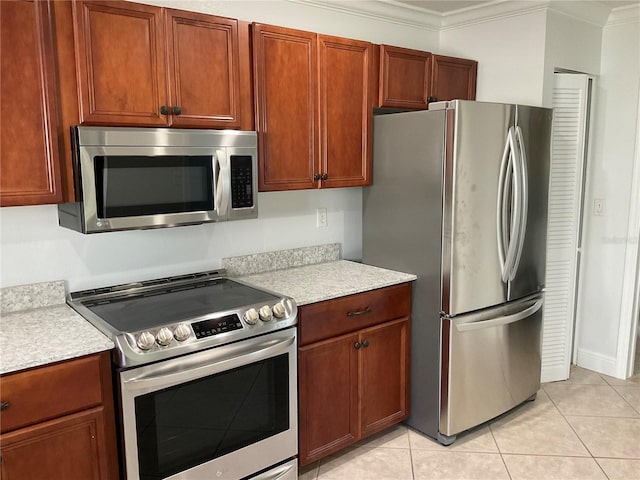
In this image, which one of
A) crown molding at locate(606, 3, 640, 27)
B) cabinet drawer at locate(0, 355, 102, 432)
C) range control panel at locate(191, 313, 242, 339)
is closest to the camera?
cabinet drawer at locate(0, 355, 102, 432)

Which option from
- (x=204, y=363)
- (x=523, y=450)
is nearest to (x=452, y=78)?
(x=523, y=450)

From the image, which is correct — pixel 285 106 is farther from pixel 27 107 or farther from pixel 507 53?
pixel 507 53

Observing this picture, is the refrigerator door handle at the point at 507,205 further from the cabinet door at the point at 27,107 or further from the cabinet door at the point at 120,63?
the cabinet door at the point at 27,107

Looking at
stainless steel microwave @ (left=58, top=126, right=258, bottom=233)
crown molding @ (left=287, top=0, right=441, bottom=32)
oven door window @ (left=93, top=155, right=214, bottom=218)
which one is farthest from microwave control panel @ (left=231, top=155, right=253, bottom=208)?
crown molding @ (left=287, top=0, right=441, bottom=32)

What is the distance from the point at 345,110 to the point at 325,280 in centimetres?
88

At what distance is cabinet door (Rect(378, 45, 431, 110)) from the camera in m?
2.92

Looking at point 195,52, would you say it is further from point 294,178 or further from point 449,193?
point 449,193

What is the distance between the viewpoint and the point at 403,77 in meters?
3.00

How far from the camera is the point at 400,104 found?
302 cm

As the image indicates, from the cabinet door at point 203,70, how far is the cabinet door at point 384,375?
1247 mm

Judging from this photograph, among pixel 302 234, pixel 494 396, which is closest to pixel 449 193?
pixel 302 234

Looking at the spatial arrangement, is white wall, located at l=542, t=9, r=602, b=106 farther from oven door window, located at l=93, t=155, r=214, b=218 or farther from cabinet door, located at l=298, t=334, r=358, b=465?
oven door window, located at l=93, t=155, r=214, b=218

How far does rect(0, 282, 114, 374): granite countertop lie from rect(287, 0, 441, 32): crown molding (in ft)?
6.25

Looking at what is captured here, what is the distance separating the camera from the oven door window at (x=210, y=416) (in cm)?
197
